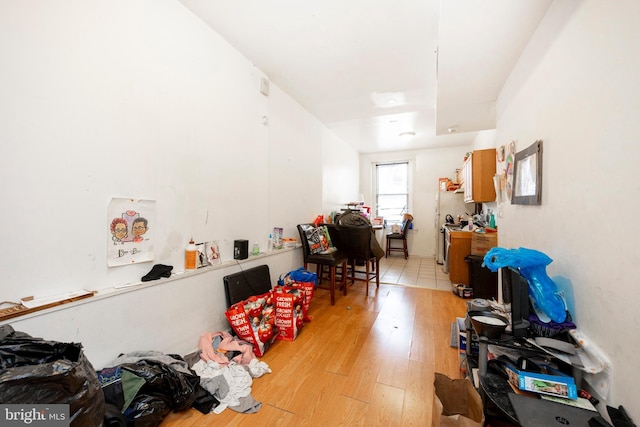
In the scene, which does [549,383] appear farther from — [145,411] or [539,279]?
[145,411]

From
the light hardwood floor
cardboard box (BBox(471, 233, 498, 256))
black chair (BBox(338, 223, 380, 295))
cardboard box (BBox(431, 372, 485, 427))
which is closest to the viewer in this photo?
cardboard box (BBox(431, 372, 485, 427))

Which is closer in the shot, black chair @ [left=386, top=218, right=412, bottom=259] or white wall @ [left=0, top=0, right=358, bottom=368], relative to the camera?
white wall @ [left=0, top=0, right=358, bottom=368]

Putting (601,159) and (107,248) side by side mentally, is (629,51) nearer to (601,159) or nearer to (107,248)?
(601,159)

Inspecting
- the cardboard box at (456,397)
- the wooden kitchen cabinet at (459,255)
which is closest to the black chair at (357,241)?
the wooden kitchen cabinet at (459,255)

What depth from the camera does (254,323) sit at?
2115 millimetres

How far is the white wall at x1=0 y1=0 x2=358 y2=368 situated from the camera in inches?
46.4

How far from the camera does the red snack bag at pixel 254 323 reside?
206 centimetres

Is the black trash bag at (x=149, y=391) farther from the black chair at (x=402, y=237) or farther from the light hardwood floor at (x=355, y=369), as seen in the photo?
the black chair at (x=402, y=237)

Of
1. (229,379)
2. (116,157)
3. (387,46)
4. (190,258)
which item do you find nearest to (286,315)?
(229,379)

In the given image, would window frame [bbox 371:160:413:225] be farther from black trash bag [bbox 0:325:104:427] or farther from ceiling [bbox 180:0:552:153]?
black trash bag [bbox 0:325:104:427]

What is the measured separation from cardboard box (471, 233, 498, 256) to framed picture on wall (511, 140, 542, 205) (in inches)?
65.3

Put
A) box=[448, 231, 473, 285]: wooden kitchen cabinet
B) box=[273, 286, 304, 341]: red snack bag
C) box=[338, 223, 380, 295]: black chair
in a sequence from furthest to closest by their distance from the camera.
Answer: box=[448, 231, 473, 285]: wooden kitchen cabinet
box=[338, 223, 380, 295]: black chair
box=[273, 286, 304, 341]: red snack bag

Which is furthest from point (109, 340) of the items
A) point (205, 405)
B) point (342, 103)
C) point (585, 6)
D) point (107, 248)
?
point (342, 103)

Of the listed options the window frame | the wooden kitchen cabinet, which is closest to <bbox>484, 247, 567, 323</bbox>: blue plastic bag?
the wooden kitchen cabinet
